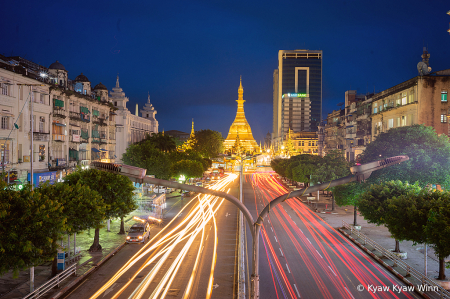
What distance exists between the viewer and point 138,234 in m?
30.9

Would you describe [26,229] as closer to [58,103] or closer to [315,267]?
[315,267]

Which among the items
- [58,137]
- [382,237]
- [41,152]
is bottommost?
[382,237]

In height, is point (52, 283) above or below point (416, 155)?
below

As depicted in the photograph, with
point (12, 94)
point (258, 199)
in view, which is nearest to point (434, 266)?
point (258, 199)

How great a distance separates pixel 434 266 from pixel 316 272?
8867 mm

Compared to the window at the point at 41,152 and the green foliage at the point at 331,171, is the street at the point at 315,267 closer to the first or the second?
the green foliage at the point at 331,171

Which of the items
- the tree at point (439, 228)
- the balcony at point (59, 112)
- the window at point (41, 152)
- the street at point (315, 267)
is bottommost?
the street at point (315, 267)

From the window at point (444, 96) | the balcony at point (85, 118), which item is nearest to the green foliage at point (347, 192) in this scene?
the window at point (444, 96)

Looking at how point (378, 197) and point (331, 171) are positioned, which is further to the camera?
point (331, 171)

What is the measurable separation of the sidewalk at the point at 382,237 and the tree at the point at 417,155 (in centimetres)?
543

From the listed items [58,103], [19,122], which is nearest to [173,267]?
[19,122]

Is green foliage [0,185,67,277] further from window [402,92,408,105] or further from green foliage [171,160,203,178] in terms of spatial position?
window [402,92,408,105]

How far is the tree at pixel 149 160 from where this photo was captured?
6041 centimetres

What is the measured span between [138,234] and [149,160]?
30.5 m
